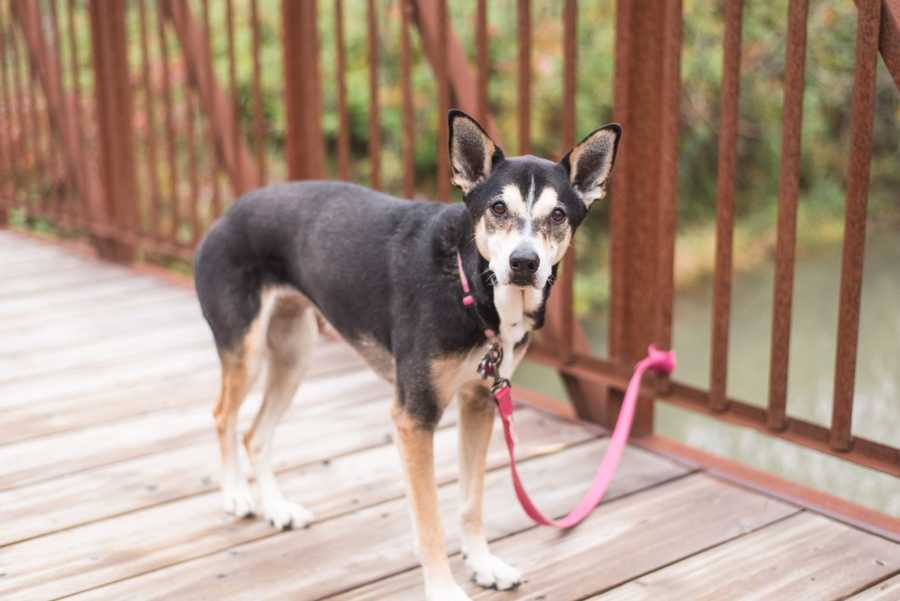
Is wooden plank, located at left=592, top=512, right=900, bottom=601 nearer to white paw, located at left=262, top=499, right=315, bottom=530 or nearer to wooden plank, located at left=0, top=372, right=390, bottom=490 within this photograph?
white paw, located at left=262, top=499, right=315, bottom=530

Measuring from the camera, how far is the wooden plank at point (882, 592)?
2295mm

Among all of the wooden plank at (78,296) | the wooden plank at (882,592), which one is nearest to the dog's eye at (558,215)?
the wooden plank at (882,592)

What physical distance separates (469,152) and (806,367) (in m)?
4.19

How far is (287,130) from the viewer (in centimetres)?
438

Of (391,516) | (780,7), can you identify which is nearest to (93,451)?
(391,516)

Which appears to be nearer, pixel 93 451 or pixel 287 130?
pixel 93 451

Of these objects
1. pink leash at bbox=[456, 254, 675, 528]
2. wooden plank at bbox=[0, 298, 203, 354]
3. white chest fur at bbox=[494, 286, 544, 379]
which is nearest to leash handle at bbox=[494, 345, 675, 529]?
pink leash at bbox=[456, 254, 675, 528]

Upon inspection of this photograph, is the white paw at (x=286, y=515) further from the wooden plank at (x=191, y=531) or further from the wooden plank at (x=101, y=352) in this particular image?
the wooden plank at (x=101, y=352)

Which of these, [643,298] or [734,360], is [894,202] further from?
[643,298]

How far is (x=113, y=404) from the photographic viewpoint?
11.8 ft

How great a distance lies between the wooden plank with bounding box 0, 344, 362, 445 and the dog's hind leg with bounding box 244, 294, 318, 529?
83cm

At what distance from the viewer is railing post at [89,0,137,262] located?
536 cm

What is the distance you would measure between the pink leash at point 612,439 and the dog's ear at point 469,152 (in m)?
0.21

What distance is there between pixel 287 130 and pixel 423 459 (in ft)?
8.08
